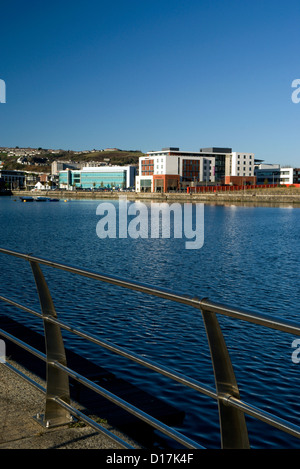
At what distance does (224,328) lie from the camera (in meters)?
15.4

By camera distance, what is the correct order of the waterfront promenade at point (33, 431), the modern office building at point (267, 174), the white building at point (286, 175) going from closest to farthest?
the waterfront promenade at point (33, 431) → the white building at point (286, 175) → the modern office building at point (267, 174)

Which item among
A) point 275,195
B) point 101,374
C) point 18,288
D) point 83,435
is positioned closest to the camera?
point 83,435

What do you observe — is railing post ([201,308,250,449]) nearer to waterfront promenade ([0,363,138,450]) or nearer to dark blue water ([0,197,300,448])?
waterfront promenade ([0,363,138,450])

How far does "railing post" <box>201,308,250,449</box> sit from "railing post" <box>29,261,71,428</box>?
1530 millimetres

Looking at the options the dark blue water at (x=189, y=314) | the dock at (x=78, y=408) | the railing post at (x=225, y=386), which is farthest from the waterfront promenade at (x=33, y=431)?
the dark blue water at (x=189, y=314)

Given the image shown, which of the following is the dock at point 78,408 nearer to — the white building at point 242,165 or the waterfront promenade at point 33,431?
the waterfront promenade at point 33,431

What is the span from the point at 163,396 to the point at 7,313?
802 centimetres

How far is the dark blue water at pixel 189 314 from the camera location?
10047mm

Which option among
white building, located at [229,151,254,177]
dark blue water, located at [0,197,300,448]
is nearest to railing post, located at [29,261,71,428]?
dark blue water, located at [0,197,300,448]

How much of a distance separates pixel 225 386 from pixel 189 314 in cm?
1475

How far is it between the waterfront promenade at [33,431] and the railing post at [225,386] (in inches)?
36.3

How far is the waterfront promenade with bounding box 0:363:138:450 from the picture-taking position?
11.1 ft
